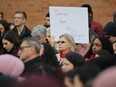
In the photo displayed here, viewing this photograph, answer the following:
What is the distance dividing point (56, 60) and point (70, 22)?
7.81ft

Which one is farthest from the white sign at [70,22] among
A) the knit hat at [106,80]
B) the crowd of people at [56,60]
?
the knit hat at [106,80]

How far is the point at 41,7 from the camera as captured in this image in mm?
14188

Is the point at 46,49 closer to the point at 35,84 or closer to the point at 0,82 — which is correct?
the point at 0,82

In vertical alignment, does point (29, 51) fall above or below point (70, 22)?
below

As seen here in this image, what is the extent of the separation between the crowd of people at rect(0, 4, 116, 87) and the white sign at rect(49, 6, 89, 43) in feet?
0.57

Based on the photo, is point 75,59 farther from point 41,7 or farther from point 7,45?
point 41,7

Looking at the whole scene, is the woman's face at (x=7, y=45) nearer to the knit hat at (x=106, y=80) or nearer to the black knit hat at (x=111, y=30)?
the black knit hat at (x=111, y=30)

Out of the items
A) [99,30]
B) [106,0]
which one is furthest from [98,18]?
[99,30]

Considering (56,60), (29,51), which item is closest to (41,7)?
(29,51)

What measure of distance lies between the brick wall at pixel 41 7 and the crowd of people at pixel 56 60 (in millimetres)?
2710

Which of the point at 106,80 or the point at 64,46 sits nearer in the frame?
the point at 106,80

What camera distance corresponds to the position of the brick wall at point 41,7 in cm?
1375

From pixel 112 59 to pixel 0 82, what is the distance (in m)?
2.59

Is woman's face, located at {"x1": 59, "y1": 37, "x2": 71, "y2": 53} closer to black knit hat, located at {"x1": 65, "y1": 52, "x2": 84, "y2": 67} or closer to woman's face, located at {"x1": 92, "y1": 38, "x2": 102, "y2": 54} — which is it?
woman's face, located at {"x1": 92, "y1": 38, "x2": 102, "y2": 54}
